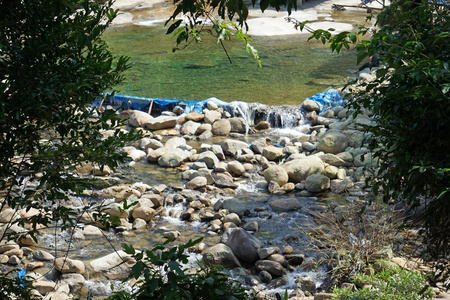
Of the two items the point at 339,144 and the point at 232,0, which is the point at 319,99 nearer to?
the point at 339,144

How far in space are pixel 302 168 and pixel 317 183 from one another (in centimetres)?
43

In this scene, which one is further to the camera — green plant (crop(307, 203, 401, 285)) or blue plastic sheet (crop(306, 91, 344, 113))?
blue plastic sheet (crop(306, 91, 344, 113))

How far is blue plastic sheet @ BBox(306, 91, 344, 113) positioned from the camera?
10562mm

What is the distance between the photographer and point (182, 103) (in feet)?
35.0

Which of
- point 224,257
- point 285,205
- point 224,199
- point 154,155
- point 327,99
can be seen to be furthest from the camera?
point 327,99

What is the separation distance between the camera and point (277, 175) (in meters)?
7.59

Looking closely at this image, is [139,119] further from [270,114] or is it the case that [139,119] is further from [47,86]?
[47,86]

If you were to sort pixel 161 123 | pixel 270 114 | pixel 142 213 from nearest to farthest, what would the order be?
pixel 142 213 < pixel 161 123 < pixel 270 114

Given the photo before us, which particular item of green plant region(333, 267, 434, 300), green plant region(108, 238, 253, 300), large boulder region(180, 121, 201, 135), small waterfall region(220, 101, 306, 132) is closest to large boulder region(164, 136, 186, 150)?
large boulder region(180, 121, 201, 135)

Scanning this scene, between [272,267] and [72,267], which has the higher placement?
[72,267]

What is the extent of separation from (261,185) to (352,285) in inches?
122

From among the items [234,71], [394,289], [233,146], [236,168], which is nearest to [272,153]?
[233,146]

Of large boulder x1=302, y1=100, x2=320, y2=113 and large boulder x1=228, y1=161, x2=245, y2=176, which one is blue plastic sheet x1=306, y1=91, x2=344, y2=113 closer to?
large boulder x1=302, y1=100, x2=320, y2=113

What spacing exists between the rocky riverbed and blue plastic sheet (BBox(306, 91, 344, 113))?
0.11m
